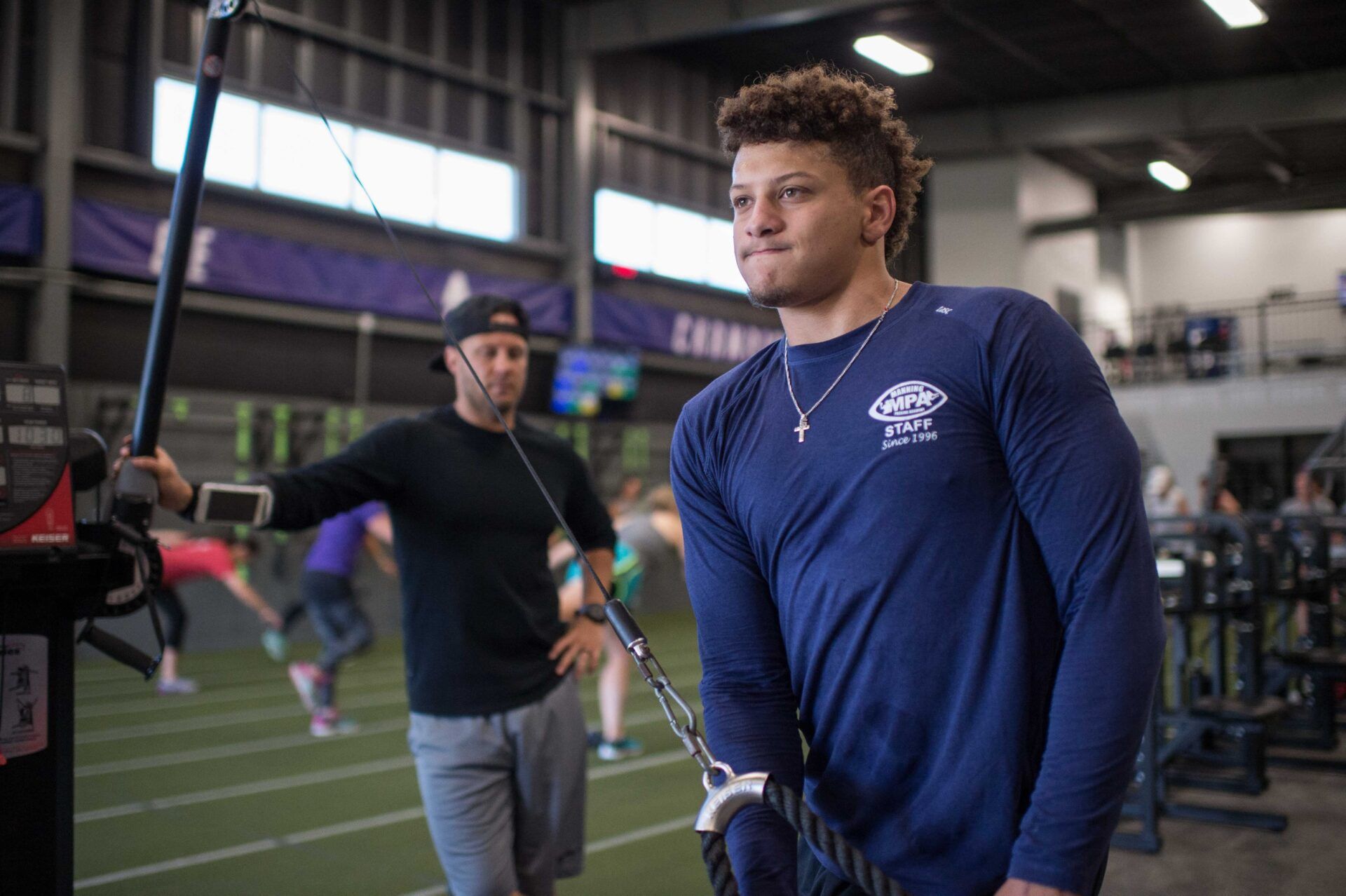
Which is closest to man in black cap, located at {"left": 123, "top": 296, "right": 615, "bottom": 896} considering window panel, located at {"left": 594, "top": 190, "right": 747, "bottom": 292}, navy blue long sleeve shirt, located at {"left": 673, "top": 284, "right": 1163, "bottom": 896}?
navy blue long sleeve shirt, located at {"left": 673, "top": 284, "right": 1163, "bottom": 896}

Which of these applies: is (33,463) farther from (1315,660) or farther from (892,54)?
(892,54)

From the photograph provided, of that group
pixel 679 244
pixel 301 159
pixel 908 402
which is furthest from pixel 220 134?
pixel 908 402

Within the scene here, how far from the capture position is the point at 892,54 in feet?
53.5

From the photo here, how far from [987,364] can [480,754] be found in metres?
2.07

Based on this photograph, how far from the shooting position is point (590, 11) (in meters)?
16.2

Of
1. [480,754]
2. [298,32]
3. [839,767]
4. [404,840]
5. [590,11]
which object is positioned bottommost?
[404,840]

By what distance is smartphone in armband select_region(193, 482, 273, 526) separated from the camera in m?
2.76

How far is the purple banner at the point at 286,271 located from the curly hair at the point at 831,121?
9.29 meters

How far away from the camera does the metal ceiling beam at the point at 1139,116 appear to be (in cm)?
1795

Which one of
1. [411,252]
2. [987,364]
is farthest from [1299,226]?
[987,364]

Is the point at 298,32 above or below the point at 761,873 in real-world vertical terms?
above

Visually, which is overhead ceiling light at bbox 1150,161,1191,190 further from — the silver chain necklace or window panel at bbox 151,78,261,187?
the silver chain necklace

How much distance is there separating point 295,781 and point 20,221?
23.5ft

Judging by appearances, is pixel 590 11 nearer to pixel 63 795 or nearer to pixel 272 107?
pixel 272 107
